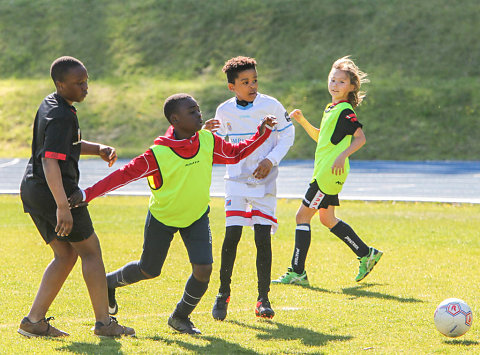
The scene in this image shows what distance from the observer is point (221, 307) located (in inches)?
230

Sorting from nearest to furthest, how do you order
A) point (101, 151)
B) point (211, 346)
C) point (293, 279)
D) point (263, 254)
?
1. point (211, 346)
2. point (101, 151)
3. point (263, 254)
4. point (293, 279)

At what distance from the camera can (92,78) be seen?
116ft

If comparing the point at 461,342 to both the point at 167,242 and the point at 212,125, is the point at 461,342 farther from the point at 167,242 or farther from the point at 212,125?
the point at 212,125

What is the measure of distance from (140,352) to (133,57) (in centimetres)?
3310

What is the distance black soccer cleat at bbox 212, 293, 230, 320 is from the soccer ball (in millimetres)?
1613

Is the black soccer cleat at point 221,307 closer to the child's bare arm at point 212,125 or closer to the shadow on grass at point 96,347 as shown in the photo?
the shadow on grass at point 96,347

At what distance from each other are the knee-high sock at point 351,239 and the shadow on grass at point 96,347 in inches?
133

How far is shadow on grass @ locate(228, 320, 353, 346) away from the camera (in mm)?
5074

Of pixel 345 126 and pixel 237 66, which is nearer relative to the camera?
pixel 237 66

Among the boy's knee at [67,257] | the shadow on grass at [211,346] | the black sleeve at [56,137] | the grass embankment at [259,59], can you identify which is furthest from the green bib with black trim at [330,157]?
the grass embankment at [259,59]

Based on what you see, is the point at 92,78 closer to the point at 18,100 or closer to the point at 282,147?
the point at 18,100

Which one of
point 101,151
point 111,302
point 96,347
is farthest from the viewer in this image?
point 111,302

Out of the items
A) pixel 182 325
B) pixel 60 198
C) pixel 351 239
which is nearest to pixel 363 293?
pixel 351 239

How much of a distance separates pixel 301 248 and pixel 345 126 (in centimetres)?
130
